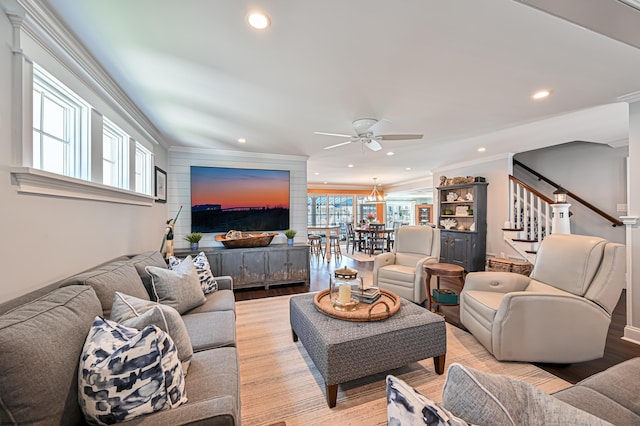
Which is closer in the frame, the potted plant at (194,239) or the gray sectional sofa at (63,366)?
the gray sectional sofa at (63,366)

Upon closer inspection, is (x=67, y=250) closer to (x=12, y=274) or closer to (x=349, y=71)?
(x=12, y=274)

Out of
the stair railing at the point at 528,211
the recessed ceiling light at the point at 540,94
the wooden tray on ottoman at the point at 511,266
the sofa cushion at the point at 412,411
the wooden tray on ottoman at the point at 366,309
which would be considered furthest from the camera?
the stair railing at the point at 528,211

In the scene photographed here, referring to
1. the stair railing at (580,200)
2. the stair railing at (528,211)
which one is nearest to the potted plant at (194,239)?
the stair railing at (528,211)

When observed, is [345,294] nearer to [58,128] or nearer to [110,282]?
[110,282]

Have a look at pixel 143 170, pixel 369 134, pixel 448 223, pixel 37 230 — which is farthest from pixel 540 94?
pixel 143 170

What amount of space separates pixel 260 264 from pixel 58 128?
2.97 metres

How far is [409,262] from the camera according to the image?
12.1 ft

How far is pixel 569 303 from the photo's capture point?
6.44 ft

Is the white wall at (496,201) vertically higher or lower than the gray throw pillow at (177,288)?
higher

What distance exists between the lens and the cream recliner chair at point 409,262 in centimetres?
330

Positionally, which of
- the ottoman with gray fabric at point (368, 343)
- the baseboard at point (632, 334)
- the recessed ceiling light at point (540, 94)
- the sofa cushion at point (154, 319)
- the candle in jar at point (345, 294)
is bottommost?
the baseboard at point (632, 334)

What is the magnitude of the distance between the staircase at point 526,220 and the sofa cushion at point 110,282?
5.59 m

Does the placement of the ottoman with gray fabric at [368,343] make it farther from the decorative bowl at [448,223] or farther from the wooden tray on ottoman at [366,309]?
the decorative bowl at [448,223]

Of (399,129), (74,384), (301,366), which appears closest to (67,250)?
(74,384)
